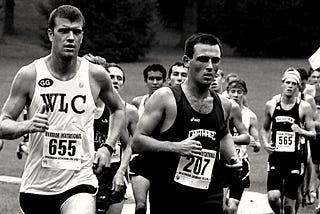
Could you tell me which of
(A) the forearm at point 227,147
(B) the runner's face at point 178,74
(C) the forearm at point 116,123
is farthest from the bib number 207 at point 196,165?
(B) the runner's face at point 178,74

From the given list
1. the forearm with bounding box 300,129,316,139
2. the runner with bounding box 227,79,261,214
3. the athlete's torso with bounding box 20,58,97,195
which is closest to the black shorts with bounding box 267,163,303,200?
the runner with bounding box 227,79,261,214

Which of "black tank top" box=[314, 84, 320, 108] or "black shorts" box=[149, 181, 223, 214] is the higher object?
"black tank top" box=[314, 84, 320, 108]

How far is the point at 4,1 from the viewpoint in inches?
2341

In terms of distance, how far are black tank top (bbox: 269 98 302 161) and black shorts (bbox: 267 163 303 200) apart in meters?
0.16

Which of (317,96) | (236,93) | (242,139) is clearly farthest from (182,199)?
(317,96)

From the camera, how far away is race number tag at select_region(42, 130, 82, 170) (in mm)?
7578

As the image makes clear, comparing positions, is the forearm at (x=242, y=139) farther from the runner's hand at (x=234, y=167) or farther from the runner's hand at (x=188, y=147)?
the runner's hand at (x=188, y=147)

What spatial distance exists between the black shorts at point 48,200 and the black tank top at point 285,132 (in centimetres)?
653

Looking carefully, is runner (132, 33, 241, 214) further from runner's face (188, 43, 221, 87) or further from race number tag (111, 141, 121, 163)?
race number tag (111, 141, 121, 163)

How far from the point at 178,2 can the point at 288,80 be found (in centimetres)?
5021

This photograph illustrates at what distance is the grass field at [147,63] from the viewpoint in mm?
24891

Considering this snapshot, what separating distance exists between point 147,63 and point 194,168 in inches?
1735

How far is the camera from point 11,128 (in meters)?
7.30

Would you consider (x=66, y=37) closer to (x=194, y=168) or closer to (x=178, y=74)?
(x=194, y=168)
